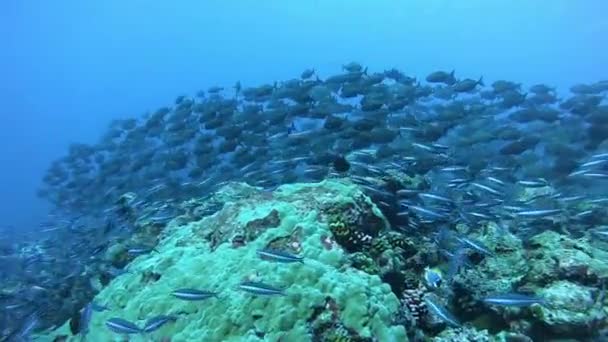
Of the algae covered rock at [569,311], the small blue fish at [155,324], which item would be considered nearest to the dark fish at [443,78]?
the algae covered rock at [569,311]

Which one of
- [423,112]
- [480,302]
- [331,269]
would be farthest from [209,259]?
[423,112]

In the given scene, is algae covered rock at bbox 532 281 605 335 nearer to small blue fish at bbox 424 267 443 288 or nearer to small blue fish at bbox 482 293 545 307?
small blue fish at bbox 482 293 545 307

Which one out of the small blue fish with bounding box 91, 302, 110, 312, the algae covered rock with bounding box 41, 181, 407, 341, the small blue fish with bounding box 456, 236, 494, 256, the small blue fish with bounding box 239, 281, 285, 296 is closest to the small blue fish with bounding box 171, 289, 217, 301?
the algae covered rock with bounding box 41, 181, 407, 341

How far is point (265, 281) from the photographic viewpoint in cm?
571

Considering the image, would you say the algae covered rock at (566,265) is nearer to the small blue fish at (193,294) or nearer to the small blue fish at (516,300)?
the small blue fish at (516,300)

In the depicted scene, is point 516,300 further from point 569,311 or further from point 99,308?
point 99,308

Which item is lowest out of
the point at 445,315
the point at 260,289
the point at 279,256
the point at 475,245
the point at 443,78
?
the point at 445,315

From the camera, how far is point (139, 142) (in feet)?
61.1

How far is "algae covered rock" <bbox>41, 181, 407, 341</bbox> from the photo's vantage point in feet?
17.3

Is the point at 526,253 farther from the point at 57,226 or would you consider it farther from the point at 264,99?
the point at 57,226

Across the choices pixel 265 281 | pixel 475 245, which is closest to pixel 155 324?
pixel 265 281

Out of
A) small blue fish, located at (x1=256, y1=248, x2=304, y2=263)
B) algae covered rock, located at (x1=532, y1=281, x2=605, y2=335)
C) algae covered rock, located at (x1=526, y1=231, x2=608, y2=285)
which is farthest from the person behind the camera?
algae covered rock, located at (x1=526, y1=231, x2=608, y2=285)

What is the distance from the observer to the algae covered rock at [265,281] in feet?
17.3

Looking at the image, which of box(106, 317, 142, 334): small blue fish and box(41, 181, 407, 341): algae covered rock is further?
box(106, 317, 142, 334): small blue fish
